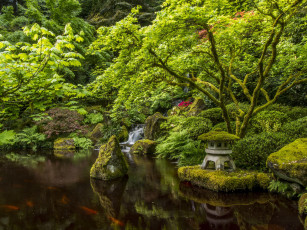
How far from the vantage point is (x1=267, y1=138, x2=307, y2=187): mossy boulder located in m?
4.24

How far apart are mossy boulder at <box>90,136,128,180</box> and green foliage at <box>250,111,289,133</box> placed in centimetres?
485

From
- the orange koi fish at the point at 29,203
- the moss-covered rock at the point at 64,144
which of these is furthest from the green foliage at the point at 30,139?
the orange koi fish at the point at 29,203

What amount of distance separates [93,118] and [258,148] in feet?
44.7

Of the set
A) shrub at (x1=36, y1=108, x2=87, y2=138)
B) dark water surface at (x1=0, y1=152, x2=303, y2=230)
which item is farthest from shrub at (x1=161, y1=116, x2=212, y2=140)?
shrub at (x1=36, y1=108, x2=87, y2=138)

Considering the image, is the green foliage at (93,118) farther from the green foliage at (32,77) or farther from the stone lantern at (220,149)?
the green foliage at (32,77)

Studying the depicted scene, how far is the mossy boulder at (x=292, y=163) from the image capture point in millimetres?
4238

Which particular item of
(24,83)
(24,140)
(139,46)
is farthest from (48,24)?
(24,83)

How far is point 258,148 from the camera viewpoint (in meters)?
5.79

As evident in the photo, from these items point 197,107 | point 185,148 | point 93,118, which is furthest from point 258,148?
point 93,118

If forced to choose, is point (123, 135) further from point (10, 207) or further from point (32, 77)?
point (32, 77)

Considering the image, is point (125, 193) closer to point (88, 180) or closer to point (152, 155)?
point (88, 180)

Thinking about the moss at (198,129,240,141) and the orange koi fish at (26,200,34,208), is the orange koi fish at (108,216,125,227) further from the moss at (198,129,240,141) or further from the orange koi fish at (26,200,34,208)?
the moss at (198,129,240,141)

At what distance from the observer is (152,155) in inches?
419

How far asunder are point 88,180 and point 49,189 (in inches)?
43.6
